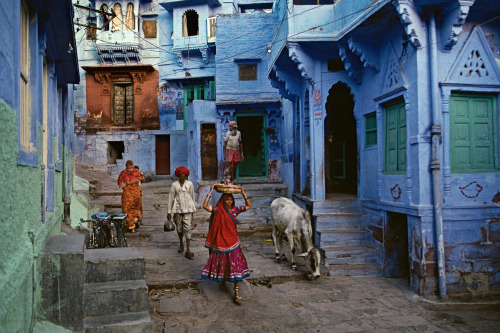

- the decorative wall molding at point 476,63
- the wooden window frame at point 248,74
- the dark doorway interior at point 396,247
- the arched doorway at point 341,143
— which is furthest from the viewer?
the wooden window frame at point 248,74

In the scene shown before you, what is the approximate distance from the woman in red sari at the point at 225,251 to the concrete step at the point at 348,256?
231 cm

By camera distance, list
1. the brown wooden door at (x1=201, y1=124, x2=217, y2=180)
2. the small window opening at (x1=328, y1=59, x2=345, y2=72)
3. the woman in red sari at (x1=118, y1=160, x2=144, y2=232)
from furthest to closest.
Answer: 1. the brown wooden door at (x1=201, y1=124, x2=217, y2=180)
2. the woman in red sari at (x1=118, y1=160, x2=144, y2=232)
3. the small window opening at (x1=328, y1=59, x2=345, y2=72)

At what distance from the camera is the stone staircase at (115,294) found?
14.7 feet

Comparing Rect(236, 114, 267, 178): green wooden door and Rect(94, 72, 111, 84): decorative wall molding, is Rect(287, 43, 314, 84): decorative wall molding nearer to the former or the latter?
Rect(236, 114, 267, 178): green wooden door

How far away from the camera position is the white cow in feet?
22.7

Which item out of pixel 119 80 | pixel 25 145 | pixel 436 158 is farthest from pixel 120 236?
pixel 119 80

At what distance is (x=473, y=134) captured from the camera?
6789 mm

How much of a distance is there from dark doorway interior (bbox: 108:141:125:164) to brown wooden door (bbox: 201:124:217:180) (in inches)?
281

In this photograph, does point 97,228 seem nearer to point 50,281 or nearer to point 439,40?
point 50,281

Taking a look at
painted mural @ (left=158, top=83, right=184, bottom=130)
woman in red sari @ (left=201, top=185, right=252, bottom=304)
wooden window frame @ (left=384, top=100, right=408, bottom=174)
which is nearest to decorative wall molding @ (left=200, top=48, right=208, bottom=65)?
painted mural @ (left=158, top=83, right=184, bottom=130)

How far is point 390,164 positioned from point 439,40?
2.37 meters

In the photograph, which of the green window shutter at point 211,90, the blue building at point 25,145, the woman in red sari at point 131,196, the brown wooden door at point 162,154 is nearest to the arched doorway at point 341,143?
the woman in red sari at point 131,196

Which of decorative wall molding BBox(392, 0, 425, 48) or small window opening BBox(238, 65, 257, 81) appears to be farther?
small window opening BBox(238, 65, 257, 81)

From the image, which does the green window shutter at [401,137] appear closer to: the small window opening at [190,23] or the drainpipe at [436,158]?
the drainpipe at [436,158]
